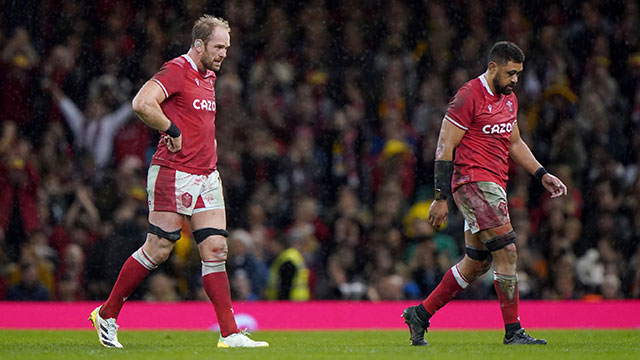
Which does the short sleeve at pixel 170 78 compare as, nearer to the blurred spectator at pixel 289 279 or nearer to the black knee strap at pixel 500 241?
the black knee strap at pixel 500 241

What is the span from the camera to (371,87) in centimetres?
1492

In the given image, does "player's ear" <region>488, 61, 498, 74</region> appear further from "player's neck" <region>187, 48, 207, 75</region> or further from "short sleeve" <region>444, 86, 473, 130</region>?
"player's neck" <region>187, 48, 207, 75</region>

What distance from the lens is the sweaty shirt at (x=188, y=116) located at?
23.3 ft

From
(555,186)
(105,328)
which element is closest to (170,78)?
(105,328)

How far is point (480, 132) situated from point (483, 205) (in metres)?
0.55

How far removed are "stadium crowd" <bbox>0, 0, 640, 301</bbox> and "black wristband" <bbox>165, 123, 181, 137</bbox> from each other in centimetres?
527

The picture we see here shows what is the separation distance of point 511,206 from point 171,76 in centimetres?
757

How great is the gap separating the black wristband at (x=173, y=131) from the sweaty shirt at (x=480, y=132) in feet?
6.47

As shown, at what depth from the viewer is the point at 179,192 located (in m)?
7.07

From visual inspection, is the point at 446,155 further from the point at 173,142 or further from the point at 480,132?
the point at 173,142

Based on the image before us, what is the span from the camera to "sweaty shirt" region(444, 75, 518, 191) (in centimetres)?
750

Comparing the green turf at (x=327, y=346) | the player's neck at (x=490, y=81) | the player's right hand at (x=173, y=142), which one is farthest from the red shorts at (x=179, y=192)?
the player's neck at (x=490, y=81)

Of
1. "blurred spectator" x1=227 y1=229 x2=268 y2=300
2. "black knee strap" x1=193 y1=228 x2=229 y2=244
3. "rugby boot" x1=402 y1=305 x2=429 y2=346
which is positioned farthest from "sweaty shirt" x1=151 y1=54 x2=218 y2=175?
"blurred spectator" x1=227 y1=229 x2=268 y2=300

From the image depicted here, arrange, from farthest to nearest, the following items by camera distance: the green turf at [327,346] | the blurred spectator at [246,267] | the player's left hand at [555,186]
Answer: the blurred spectator at [246,267] < the player's left hand at [555,186] < the green turf at [327,346]
